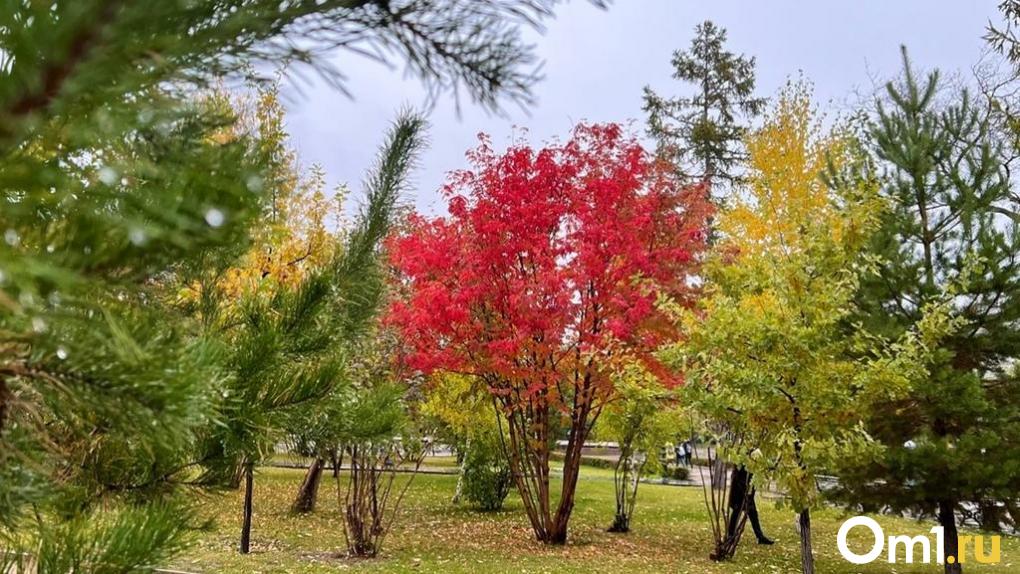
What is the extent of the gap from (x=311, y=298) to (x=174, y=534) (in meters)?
0.63

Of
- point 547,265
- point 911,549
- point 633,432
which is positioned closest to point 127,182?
point 547,265

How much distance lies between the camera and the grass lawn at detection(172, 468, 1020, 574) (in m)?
7.24

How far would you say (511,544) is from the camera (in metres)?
8.93

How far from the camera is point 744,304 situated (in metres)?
6.65

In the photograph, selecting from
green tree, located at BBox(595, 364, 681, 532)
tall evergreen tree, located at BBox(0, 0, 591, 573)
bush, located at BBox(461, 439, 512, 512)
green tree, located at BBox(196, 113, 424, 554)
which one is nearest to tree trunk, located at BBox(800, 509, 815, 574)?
green tree, located at BBox(595, 364, 681, 532)

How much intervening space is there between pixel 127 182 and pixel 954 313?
29.0 feet

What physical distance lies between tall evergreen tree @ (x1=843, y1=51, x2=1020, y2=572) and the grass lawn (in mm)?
1340

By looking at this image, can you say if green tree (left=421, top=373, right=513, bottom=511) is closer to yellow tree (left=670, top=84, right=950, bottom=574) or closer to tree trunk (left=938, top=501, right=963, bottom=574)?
yellow tree (left=670, top=84, right=950, bottom=574)

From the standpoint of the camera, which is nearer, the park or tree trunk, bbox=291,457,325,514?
the park

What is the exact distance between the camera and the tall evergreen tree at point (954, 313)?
23.9 ft

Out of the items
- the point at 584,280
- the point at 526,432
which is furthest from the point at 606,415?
the point at 584,280

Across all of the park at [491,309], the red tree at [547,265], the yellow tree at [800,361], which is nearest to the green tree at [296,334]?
the park at [491,309]

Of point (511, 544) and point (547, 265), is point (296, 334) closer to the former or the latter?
point (547, 265)

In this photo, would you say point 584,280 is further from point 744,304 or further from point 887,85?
point 887,85
